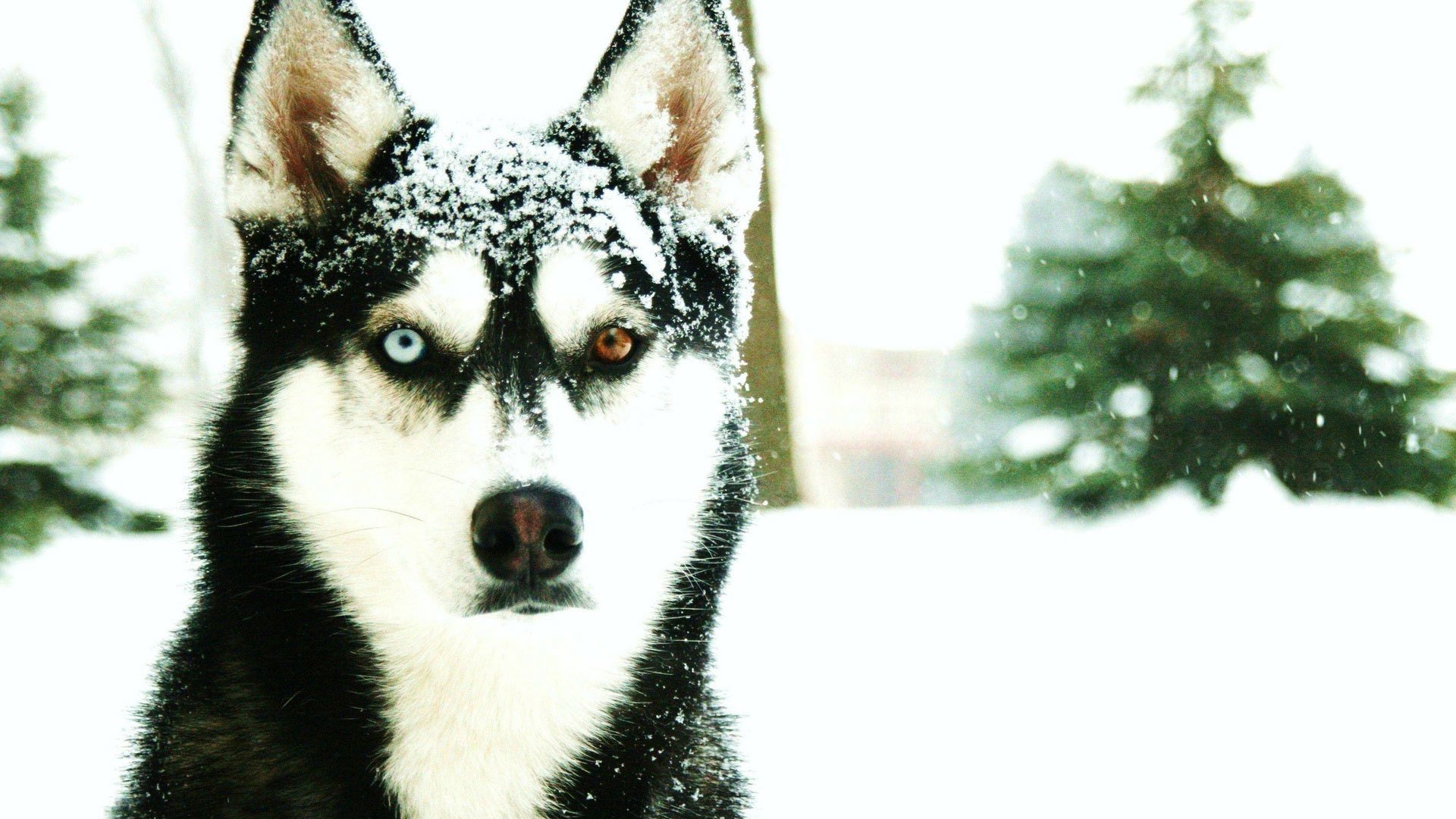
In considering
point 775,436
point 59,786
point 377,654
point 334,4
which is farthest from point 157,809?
point 775,436

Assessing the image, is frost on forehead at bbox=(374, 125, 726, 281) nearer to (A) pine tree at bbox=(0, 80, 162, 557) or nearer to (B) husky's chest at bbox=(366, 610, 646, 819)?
(B) husky's chest at bbox=(366, 610, 646, 819)

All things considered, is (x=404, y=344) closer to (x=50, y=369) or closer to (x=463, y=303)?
(x=463, y=303)

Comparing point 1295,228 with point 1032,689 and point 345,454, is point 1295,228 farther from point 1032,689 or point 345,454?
point 345,454

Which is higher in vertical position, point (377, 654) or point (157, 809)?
point (377, 654)

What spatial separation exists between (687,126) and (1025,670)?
294cm

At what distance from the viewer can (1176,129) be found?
7.93m

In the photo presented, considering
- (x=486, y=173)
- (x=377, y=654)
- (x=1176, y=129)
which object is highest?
(x=1176, y=129)

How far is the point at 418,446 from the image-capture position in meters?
1.80

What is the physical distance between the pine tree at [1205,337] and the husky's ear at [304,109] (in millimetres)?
6373

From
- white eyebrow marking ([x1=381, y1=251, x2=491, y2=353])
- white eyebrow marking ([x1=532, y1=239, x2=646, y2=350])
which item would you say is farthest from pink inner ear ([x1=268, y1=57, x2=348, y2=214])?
white eyebrow marking ([x1=532, y1=239, x2=646, y2=350])

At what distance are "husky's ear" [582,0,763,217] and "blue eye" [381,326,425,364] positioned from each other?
668 mm

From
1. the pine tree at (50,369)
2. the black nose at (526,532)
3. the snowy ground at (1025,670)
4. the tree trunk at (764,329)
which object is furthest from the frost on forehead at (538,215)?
the pine tree at (50,369)

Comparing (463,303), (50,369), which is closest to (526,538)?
(463,303)

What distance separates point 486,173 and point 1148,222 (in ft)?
22.9
